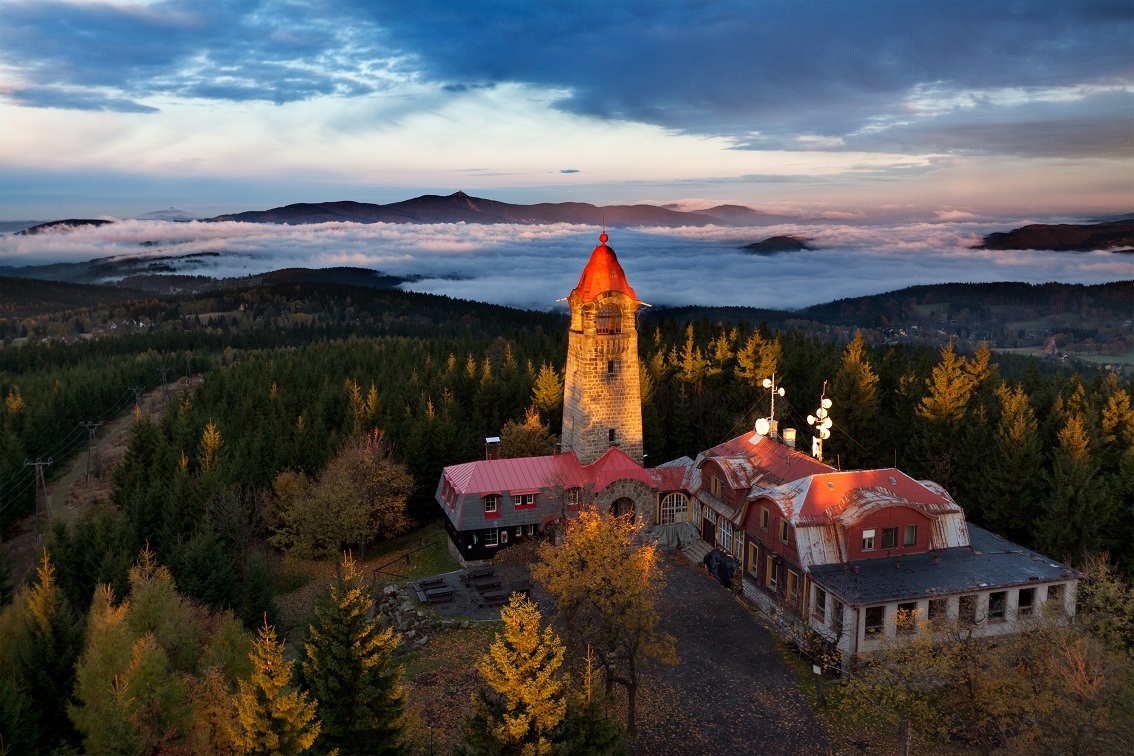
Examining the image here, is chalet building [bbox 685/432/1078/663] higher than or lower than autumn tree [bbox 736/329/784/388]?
lower

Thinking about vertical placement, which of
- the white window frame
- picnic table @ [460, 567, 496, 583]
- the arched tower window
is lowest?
picnic table @ [460, 567, 496, 583]

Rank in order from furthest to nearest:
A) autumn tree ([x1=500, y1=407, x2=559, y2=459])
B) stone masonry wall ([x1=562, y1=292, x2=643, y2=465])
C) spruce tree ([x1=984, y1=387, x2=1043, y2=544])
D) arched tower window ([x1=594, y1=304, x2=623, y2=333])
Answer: autumn tree ([x1=500, y1=407, x2=559, y2=459]) → stone masonry wall ([x1=562, y1=292, x2=643, y2=465]) → arched tower window ([x1=594, y1=304, x2=623, y2=333]) → spruce tree ([x1=984, y1=387, x2=1043, y2=544])

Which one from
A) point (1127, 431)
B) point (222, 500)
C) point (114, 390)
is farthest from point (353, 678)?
point (114, 390)

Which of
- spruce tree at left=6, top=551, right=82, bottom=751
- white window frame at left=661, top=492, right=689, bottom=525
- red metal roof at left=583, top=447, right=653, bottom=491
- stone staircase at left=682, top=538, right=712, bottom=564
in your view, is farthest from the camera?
white window frame at left=661, top=492, right=689, bottom=525

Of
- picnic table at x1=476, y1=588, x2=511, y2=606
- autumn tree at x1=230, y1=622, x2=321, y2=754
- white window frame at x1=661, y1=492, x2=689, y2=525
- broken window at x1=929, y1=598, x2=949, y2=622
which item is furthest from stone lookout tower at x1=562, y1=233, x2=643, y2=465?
autumn tree at x1=230, y1=622, x2=321, y2=754

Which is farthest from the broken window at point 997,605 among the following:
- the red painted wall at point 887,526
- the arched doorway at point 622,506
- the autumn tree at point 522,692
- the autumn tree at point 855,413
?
the autumn tree at point 522,692

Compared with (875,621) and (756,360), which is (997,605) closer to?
(875,621)

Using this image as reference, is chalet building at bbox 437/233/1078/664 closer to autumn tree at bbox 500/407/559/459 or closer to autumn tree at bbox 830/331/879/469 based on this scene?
autumn tree at bbox 500/407/559/459
